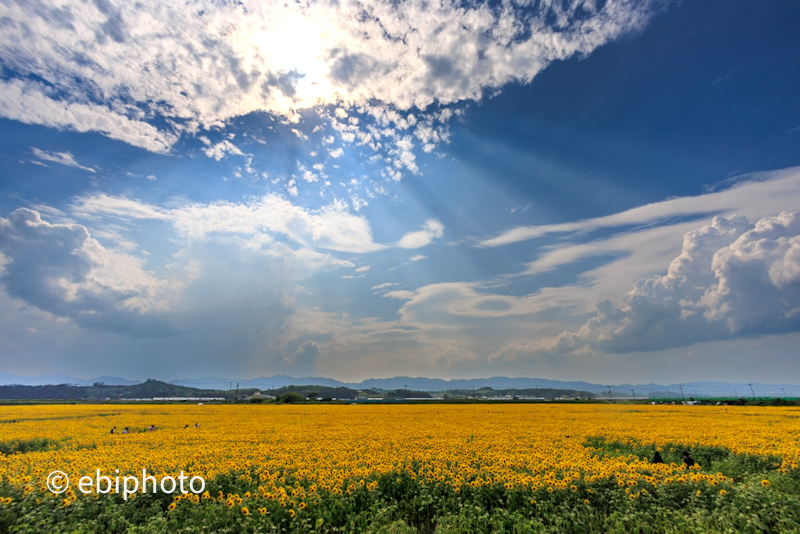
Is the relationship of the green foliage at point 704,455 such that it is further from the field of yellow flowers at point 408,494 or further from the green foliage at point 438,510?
the green foliage at point 438,510

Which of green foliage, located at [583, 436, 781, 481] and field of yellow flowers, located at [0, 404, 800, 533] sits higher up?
field of yellow flowers, located at [0, 404, 800, 533]

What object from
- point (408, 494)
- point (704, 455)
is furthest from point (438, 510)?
point (704, 455)

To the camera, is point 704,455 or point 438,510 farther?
point 704,455

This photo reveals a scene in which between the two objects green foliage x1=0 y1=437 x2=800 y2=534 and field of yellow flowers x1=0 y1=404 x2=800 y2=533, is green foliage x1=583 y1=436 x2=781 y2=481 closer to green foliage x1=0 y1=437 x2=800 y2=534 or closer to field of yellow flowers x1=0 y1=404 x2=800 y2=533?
field of yellow flowers x1=0 y1=404 x2=800 y2=533

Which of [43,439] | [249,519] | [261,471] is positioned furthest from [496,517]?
[43,439]

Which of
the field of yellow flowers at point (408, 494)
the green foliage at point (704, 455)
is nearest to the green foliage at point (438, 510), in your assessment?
the field of yellow flowers at point (408, 494)

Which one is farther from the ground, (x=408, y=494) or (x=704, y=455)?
(x=408, y=494)

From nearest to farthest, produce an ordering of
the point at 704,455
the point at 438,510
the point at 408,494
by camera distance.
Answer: the point at 438,510 < the point at 408,494 < the point at 704,455

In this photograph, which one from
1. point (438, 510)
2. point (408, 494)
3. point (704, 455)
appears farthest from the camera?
point (704, 455)

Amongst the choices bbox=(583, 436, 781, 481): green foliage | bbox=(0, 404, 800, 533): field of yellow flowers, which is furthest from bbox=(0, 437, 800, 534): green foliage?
bbox=(583, 436, 781, 481): green foliage

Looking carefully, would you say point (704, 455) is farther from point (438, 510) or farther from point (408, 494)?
point (438, 510)

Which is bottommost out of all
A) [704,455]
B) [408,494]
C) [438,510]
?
[704,455]

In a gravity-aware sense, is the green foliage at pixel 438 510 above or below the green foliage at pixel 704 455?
above

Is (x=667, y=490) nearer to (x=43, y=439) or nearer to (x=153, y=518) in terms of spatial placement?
(x=153, y=518)
